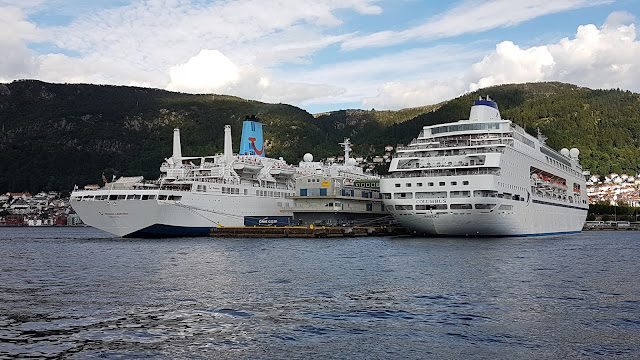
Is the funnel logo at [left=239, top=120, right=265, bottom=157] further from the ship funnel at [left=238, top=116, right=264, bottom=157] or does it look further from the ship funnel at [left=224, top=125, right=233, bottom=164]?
the ship funnel at [left=224, top=125, right=233, bottom=164]

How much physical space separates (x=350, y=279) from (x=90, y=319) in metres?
14.7

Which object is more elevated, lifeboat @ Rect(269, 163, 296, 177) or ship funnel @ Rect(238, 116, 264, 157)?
ship funnel @ Rect(238, 116, 264, 157)

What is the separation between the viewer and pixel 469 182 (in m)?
59.8

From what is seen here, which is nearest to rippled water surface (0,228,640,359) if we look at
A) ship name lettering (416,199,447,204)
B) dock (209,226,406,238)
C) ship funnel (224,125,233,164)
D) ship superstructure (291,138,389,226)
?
ship name lettering (416,199,447,204)

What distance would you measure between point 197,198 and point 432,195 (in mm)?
28637

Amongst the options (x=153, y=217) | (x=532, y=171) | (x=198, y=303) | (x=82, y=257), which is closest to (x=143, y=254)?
(x=82, y=257)

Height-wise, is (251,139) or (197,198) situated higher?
(251,139)

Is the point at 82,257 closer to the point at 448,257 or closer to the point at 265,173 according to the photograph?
Result: the point at 448,257

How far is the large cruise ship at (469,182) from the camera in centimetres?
6006

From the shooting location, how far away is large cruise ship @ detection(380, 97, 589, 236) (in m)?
60.1

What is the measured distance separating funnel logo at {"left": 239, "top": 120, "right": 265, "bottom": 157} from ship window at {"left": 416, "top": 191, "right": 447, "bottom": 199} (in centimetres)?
3637

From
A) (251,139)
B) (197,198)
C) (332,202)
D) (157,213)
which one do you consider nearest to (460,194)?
(332,202)

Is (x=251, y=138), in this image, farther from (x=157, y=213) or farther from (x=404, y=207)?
(x=404, y=207)

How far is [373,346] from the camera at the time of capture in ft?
63.0
